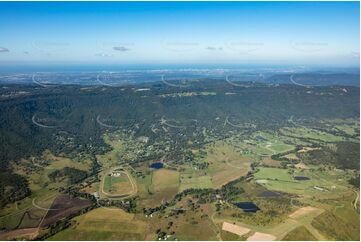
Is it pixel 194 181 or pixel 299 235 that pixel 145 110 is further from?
pixel 299 235

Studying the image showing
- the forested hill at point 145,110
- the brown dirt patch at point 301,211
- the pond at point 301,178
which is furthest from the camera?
the forested hill at point 145,110

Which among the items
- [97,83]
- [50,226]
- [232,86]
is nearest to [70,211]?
[50,226]

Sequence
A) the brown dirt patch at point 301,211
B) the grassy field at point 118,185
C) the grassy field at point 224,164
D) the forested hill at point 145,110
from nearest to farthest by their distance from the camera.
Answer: the brown dirt patch at point 301,211, the grassy field at point 118,185, the grassy field at point 224,164, the forested hill at point 145,110

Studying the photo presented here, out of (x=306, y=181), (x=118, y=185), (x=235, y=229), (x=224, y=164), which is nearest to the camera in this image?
(x=235, y=229)

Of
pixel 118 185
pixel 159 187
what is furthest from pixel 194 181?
pixel 118 185

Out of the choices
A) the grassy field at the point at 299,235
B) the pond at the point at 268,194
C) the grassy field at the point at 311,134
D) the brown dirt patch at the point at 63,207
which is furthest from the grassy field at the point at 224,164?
the grassy field at the point at 311,134

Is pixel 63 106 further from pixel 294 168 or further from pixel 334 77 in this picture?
pixel 334 77

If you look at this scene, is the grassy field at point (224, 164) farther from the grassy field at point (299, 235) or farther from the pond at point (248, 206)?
the grassy field at point (299, 235)
